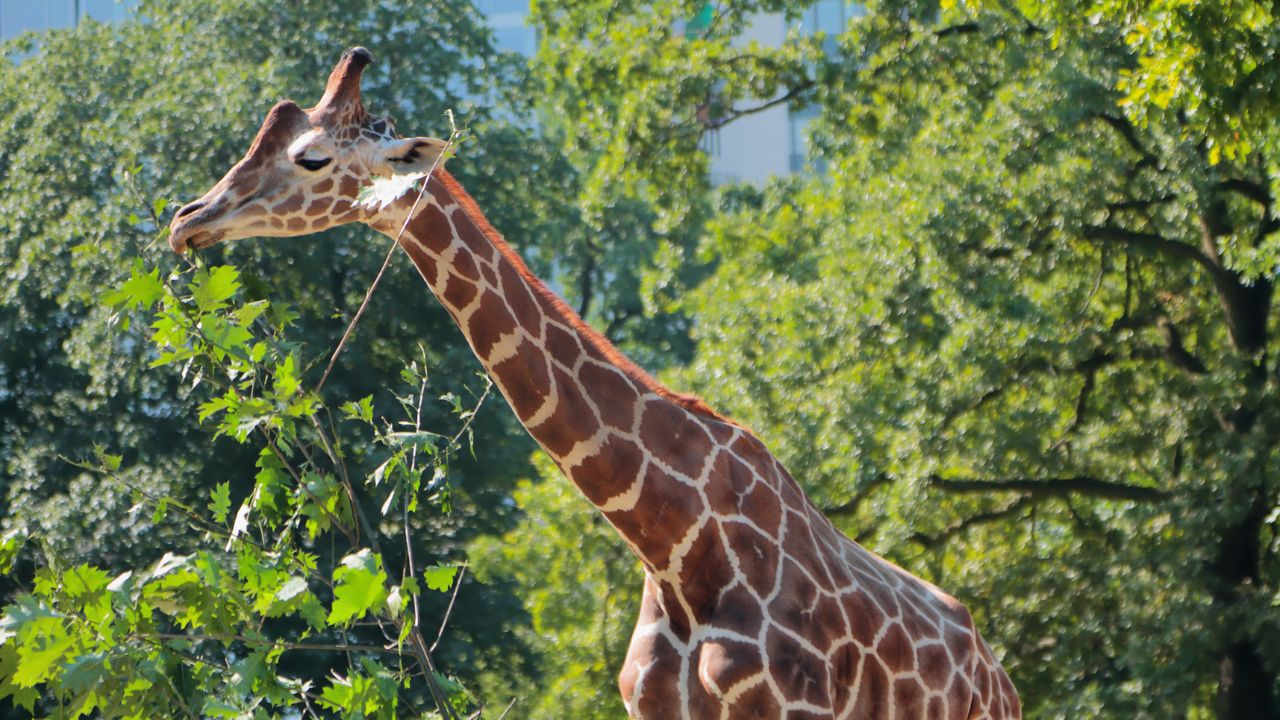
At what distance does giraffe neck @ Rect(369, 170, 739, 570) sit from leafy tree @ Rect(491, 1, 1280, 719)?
21.8 ft

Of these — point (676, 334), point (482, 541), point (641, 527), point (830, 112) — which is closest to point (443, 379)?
point (482, 541)

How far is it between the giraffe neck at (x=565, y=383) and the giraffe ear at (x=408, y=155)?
0.48 feet

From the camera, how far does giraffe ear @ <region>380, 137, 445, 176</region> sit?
21.7ft

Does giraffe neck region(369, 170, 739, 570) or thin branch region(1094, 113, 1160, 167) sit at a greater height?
thin branch region(1094, 113, 1160, 167)

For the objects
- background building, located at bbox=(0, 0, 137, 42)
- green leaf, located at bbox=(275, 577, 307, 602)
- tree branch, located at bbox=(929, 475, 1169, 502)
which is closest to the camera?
green leaf, located at bbox=(275, 577, 307, 602)

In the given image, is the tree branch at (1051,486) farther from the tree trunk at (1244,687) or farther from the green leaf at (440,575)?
the green leaf at (440,575)

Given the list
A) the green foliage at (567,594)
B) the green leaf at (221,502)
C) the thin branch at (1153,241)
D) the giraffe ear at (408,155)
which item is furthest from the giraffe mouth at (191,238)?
the green foliage at (567,594)

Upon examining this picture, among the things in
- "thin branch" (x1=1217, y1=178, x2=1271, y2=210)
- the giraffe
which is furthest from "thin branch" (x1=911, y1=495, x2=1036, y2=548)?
the giraffe

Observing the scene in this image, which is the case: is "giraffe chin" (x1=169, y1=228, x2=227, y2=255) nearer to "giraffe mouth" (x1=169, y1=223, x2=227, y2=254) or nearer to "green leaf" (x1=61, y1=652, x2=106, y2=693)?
"giraffe mouth" (x1=169, y1=223, x2=227, y2=254)

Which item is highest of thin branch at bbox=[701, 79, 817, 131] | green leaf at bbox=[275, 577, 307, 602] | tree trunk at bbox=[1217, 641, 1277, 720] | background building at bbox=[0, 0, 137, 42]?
background building at bbox=[0, 0, 137, 42]

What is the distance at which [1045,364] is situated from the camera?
570 inches

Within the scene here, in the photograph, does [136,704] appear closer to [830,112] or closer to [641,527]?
[641,527]

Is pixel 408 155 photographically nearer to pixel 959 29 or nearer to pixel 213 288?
pixel 213 288

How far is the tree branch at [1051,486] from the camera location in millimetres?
14188
